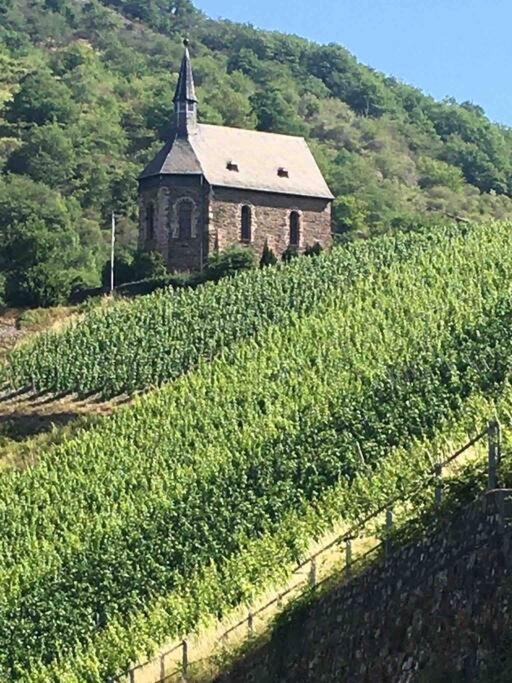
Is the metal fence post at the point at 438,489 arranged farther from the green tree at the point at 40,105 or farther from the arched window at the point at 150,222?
the green tree at the point at 40,105

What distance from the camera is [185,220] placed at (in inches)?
2557

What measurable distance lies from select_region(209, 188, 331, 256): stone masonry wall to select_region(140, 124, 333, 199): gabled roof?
1.24 ft

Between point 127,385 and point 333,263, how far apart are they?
12.0 meters

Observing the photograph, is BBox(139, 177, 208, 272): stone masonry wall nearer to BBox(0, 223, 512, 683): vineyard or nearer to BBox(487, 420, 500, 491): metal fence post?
BBox(0, 223, 512, 683): vineyard

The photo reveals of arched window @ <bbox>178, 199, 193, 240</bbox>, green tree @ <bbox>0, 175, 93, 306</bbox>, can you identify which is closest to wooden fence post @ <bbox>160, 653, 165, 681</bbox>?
green tree @ <bbox>0, 175, 93, 306</bbox>

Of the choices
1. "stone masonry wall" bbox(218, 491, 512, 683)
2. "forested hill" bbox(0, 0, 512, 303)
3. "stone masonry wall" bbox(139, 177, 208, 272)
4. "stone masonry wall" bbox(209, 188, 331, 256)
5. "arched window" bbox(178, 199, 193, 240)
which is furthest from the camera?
"forested hill" bbox(0, 0, 512, 303)

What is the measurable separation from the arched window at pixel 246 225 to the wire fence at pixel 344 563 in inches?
1652

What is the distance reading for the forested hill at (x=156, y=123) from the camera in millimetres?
93500

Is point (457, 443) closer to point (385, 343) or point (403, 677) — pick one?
point (403, 677)

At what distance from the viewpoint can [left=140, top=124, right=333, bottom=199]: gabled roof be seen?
66.1m

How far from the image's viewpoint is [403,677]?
51.3 ft

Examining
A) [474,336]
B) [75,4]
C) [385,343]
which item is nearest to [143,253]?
[385,343]

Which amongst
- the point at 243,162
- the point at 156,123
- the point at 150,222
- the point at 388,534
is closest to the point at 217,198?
the point at 150,222

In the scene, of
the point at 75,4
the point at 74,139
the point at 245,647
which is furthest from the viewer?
the point at 75,4
